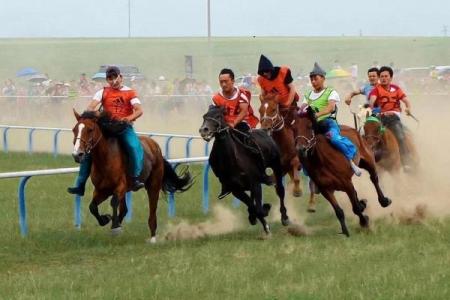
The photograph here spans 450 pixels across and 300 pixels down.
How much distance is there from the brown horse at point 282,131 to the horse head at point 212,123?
131 centimetres

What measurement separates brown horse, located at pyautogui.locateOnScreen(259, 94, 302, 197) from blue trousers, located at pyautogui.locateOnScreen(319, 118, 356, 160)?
37.0 inches

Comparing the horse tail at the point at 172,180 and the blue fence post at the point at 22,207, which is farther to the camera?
the horse tail at the point at 172,180

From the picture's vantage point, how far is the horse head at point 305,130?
13.5 meters

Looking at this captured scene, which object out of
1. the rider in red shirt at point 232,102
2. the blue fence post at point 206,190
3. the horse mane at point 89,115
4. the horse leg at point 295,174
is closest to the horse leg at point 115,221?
the horse mane at point 89,115

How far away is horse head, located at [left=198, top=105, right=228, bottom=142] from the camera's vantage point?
13.0 m

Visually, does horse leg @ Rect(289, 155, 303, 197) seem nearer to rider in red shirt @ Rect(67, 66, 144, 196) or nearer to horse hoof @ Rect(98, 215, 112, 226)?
rider in red shirt @ Rect(67, 66, 144, 196)

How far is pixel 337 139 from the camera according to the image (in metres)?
13.9

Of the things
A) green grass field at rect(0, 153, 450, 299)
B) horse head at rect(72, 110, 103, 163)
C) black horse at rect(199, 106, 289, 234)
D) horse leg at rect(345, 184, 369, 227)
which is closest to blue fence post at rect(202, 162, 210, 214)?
green grass field at rect(0, 153, 450, 299)

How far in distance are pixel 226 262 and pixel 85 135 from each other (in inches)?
105

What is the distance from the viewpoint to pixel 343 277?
32.9 feet

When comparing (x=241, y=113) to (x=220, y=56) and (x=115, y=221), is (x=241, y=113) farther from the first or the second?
(x=220, y=56)

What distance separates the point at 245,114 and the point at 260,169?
79cm

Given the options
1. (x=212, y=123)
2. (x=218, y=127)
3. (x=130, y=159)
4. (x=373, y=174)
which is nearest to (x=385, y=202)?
(x=373, y=174)

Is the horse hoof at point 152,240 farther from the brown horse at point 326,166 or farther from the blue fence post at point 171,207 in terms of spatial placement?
the blue fence post at point 171,207
